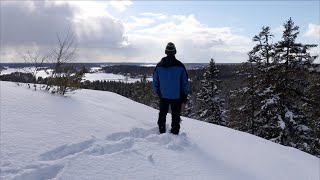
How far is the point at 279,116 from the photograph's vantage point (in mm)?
19250

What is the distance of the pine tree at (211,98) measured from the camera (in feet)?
101

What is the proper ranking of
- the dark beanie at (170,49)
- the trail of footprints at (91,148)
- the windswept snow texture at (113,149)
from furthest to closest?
1. the dark beanie at (170,49)
2. the windswept snow texture at (113,149)
3. the trail of footprints at (91,148)

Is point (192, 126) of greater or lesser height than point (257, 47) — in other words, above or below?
below

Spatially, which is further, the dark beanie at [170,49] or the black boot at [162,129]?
the black boot at [162,129]

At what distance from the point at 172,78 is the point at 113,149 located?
2413mm

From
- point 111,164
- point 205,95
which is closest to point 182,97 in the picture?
point 111,164

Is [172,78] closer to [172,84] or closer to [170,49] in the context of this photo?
[172,84]

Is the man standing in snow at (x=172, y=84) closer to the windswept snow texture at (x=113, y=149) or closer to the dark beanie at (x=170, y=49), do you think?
the dark beanie at (x=170, y=49)

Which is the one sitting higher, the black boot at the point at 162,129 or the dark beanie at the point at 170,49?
the dark beanie at the point at 170,49

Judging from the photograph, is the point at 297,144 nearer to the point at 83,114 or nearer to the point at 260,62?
the point at 260,62

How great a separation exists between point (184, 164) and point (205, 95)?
26791 millimetres

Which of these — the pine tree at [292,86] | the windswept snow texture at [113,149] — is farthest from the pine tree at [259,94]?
the windswept snow texture at [113,149]

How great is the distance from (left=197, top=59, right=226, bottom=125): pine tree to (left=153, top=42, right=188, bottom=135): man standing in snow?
77.9ft

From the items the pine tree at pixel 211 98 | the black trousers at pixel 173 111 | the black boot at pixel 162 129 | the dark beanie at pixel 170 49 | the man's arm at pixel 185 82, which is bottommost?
the pine tree at pixel 211 98
